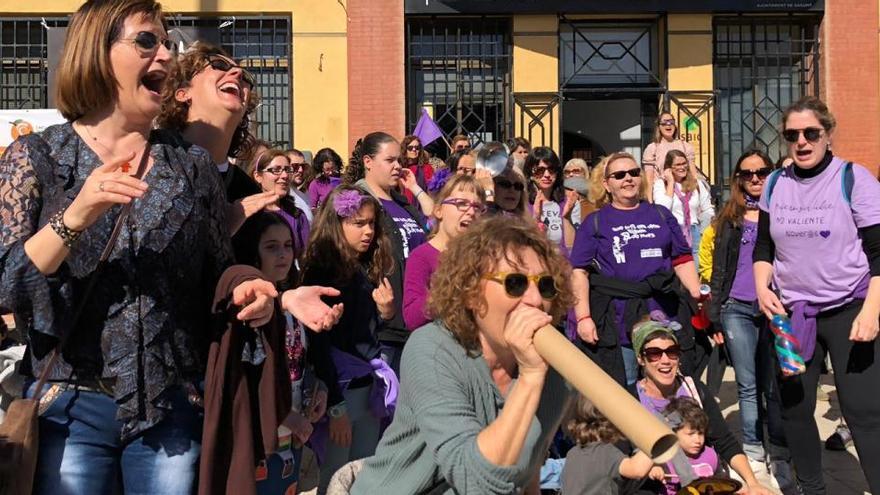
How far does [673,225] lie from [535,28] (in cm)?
976

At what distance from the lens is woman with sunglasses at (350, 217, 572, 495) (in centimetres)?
255

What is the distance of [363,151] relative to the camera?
7.16 metres

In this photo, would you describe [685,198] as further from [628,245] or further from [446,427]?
[446,427]

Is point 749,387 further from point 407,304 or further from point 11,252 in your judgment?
point 11,252

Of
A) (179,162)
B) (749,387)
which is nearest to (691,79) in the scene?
(749,387)

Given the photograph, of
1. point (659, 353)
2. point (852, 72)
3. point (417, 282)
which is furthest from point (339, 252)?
point (852, 72)

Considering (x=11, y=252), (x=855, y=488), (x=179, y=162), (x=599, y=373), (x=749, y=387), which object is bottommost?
(x=855, y=488)

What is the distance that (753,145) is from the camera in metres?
16.2

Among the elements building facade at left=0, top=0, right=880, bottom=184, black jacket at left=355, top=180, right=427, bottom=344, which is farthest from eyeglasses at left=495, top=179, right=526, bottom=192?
building facade at left=0, top=0, right=880, bottom=184

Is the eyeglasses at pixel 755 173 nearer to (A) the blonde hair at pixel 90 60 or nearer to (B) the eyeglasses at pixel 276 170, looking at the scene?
(B) the eyeglasses at pixel 276 170

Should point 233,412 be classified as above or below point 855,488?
above

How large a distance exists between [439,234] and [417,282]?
399 mm

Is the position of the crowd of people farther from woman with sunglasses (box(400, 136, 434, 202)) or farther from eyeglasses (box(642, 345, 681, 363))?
woman with sunglasses (box(400, 136, 434, 202))

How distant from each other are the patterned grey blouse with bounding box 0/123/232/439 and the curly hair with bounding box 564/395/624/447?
2488mm
